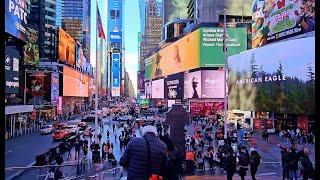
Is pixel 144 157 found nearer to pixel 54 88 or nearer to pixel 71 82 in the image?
pixel 54 88

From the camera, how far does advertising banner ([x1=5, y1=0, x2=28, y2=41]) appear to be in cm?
5306

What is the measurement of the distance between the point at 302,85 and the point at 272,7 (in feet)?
65.8

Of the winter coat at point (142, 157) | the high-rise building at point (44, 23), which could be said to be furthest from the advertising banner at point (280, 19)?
the high-rise building at point (44, 23)

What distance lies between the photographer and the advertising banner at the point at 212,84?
9538cm

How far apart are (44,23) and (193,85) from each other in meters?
44.1

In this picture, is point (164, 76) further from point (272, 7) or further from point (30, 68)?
point (272, 7)

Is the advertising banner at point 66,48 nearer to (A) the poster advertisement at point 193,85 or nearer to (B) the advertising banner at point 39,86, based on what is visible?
(B) the advertising banner at point 39,86

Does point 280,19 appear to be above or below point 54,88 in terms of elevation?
above

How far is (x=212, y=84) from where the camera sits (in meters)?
95.5

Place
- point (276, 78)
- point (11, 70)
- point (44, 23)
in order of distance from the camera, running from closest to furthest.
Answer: point (11, 70) → point (276, 78) → point (44, 23)

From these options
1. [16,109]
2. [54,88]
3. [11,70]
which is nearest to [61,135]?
[16,109]

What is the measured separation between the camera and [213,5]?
115 meters

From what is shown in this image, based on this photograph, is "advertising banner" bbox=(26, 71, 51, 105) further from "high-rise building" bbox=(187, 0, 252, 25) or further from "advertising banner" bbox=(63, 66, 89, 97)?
"high-rise building" bbox=(187, 0, 252, 25)

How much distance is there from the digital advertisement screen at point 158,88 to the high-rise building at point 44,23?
116ft
